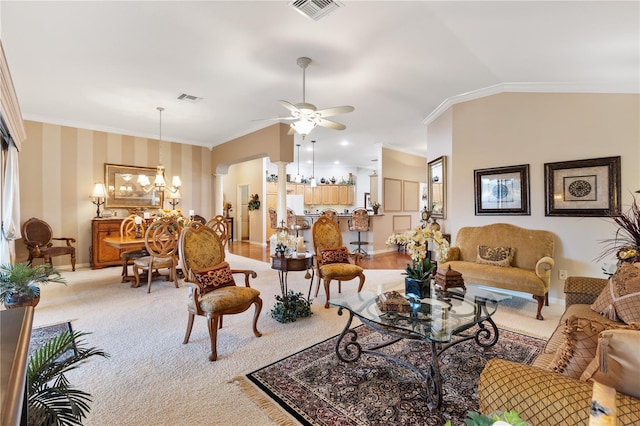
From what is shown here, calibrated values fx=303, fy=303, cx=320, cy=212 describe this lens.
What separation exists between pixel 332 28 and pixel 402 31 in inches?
Answer: 25.8

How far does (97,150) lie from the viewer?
630 cm

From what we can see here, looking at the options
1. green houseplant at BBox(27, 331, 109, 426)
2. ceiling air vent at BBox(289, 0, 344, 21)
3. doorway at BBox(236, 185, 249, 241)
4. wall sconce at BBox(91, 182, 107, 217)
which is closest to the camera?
green houseplant at BBox(27, 331, 109, 426)

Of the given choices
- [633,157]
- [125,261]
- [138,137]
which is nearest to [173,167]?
[138,137]

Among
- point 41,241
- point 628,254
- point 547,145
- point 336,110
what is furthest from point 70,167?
point 628,254

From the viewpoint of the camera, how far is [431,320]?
215cm

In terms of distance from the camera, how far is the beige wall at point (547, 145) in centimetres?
353

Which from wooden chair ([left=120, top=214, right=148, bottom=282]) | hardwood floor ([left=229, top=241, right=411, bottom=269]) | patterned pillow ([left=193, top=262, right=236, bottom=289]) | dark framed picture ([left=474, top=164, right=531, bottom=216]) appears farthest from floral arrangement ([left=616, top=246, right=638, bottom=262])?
wooden chair ([left=120, top=214, right=148, bottom=282])

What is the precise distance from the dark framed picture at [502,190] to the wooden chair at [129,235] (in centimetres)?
548

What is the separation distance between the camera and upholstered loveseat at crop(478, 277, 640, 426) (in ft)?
3.16

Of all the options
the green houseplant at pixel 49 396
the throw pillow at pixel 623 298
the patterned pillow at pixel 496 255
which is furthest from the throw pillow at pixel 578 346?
the patterned pillow at pixel 496 255

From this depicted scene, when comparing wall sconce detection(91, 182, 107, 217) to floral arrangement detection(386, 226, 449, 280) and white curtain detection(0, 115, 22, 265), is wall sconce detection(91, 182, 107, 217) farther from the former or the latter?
floral arrangement detection(386, 226, 449, 280)

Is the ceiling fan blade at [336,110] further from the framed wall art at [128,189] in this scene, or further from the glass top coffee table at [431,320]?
the framed wall art at [128,189]

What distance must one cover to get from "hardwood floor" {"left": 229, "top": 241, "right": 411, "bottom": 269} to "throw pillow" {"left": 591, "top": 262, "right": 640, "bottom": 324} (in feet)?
13.3

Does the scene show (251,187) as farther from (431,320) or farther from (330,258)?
(431,320)
